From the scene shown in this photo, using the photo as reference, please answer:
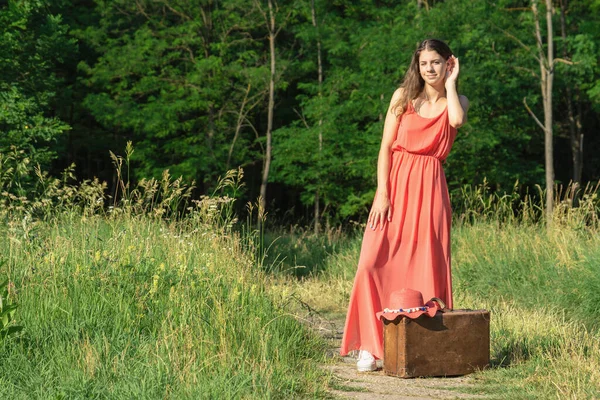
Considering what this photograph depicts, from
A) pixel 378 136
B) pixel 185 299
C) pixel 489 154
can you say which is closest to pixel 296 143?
pixel 378 136

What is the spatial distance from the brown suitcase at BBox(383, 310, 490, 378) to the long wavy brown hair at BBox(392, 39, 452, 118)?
1.29 metres

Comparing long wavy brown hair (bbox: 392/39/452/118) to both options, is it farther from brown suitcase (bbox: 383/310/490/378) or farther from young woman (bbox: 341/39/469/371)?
brown suitcase (bbox: 383/310/490/378)

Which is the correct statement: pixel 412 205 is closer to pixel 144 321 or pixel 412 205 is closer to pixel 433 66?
pixel 433 66

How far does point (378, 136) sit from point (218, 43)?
604cm

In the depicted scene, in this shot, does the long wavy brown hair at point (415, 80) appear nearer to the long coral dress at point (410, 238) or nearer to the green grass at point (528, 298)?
the long coral dress at point (410, 238)

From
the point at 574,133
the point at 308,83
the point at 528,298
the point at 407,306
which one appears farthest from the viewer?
the point at 574,133

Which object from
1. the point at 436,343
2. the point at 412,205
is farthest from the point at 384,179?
the point at 436,343

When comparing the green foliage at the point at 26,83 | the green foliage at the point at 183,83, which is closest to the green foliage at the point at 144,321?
the green foliage at the point at 26,83

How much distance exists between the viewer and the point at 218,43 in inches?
993

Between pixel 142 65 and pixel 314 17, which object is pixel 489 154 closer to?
pixel 314 17

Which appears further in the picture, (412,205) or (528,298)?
(528,298)

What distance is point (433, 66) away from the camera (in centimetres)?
570

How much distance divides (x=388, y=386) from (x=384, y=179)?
1296 millimetres

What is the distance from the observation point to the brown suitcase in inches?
211
